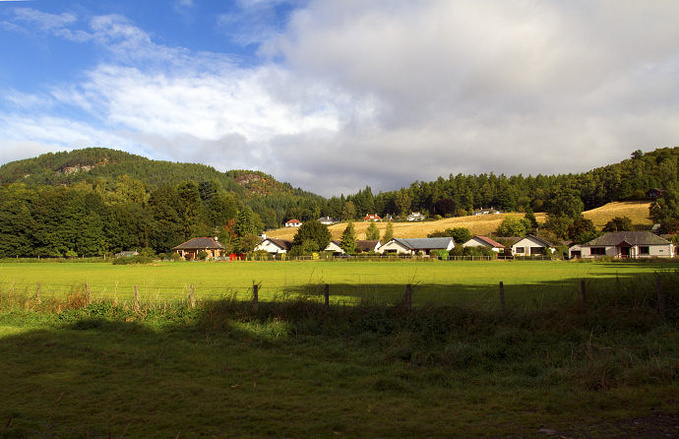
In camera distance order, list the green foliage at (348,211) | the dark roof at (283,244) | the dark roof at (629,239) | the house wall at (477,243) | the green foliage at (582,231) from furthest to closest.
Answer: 1. the green foliage at (348,211)
2. the dark roof at (283,244)
3. the house wall at (477,243)
4. the green foliage at (582,231)
5. the dark roof at (629,239)

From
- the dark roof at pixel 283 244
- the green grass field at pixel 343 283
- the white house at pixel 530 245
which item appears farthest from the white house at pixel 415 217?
the green grass field at pixel 343 283

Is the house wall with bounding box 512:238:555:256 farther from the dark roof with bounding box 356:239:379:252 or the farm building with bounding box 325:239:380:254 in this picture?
the dark roof with bounding box 356:239:379:252

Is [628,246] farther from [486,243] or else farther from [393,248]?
[393,248]

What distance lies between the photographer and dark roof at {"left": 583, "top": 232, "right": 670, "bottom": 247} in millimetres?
74188

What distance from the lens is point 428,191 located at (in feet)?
612

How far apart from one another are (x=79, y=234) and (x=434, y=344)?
96.3m

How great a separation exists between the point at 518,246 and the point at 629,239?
61.4 ft

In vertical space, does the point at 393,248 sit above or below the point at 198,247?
below

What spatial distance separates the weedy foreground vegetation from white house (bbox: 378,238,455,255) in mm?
83040

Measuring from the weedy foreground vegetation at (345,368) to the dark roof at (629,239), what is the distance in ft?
243

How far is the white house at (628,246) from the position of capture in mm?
73562

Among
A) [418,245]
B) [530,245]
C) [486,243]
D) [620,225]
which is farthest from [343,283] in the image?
[620,225]

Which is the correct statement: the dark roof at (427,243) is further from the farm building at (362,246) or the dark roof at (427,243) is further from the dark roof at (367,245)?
the dark roof at (367,245)

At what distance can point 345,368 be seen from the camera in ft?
29.4
